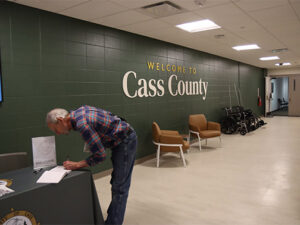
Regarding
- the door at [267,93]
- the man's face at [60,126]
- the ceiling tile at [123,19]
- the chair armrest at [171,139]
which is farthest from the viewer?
the door at [267,93]

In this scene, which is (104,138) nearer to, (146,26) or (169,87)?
(146,26)

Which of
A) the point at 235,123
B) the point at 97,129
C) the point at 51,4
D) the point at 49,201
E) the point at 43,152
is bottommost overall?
the point at 235,123

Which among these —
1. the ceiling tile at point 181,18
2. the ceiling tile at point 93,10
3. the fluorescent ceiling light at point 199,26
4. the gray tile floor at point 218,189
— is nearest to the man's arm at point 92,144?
the gray tile floor at point 218,189

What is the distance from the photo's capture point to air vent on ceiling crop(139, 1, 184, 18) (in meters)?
3.55

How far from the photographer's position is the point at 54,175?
7.06 ft

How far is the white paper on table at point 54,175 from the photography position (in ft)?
6.78

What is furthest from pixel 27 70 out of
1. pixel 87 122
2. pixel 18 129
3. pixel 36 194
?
pixel 36 194

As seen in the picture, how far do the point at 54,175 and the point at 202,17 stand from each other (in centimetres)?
338

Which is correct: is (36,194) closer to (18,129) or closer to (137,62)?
(18,129)

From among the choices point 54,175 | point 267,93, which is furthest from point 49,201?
point 267,93

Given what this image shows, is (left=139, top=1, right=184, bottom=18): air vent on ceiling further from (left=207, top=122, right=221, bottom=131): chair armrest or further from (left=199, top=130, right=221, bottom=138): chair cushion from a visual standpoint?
(left=207, top=122, right=221, bottom=131): chair armrest

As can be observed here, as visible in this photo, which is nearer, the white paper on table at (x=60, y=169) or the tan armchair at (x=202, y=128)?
the white paper on table at (x=60, y=169)

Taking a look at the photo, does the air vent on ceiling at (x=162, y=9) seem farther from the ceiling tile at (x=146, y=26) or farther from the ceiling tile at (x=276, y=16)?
the ceiling tile at (x=276, y=16)

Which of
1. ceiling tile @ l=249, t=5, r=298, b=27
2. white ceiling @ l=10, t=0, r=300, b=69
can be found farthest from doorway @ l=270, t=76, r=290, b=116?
ceiling tile @ l=249, t=5, r=298, b=27
